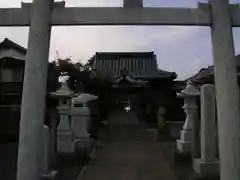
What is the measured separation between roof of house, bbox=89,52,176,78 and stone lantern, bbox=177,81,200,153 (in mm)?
18257

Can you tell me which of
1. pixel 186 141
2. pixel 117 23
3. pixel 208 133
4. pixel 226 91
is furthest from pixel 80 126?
pixel 226 91

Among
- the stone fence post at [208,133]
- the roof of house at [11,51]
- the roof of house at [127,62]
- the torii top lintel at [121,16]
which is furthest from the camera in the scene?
the roof of house at [127,62]

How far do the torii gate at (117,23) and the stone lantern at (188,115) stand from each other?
19.4ft

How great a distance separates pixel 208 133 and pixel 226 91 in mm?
3721

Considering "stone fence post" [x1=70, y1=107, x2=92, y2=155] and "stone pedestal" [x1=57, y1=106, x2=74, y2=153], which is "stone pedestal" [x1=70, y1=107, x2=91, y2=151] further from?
"stone pedestal" [x1=57, y1=106, x2=74, y2=153]

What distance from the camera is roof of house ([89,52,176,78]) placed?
2962 cm

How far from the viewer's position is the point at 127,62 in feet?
104

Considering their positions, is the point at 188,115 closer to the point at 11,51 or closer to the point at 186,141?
the point at 186,141

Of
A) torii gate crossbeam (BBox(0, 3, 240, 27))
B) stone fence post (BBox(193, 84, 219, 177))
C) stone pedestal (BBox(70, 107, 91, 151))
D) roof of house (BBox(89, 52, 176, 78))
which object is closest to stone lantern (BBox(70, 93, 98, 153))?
stone pedestal (BBox(70, 107, 91, 151))

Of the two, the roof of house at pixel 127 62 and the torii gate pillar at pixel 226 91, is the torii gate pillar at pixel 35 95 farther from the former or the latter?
the roof of house at pixel 127 62

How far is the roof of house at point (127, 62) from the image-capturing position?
1166 inches

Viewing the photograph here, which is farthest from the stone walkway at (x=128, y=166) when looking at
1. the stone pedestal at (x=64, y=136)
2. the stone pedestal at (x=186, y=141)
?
the stone pedestal at (x=64, y=136)

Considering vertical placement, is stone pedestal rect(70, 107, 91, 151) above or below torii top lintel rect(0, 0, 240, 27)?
below

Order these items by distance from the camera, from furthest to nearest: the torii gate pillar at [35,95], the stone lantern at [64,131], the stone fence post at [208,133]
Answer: the stone lantern at [64,131] < the stone fence post at [208,133] < the torii gate pillar at [35,95]
